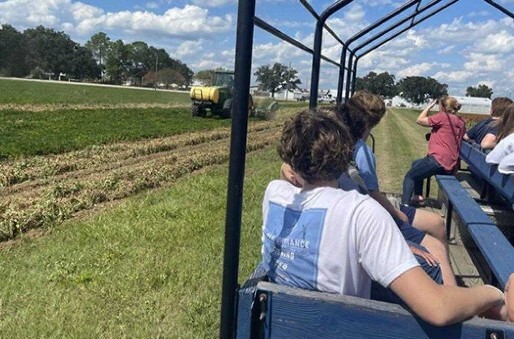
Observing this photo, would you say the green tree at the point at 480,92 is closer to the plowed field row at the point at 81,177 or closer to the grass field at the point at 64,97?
the grass field at the point at 64,97

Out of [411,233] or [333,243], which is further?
[411,233]

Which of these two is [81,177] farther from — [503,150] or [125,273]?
[503,150]

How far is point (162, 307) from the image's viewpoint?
12.1ft

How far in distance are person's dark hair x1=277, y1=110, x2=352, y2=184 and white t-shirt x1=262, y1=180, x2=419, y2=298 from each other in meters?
0.07

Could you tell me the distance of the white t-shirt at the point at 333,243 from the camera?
1740mm

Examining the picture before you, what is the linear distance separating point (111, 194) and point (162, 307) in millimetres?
3964

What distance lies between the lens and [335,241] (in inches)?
71.4

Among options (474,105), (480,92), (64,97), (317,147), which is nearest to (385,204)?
(317,147)

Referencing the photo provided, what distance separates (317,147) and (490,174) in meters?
3.73

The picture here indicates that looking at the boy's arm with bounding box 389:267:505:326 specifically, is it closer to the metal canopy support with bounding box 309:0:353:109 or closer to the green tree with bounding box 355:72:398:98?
the metal canopy support with bounding box 309:0:353:109

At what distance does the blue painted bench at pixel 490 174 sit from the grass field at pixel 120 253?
204 cm

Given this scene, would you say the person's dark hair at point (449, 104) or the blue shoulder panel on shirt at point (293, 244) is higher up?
the person's dark hair at point (449, 104)

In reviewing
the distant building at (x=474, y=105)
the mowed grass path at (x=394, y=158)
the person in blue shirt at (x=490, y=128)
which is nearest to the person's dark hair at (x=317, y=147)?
the person in blue shirt at (x=490, y=128)

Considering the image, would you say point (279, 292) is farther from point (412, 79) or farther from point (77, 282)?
point (412, 79)
